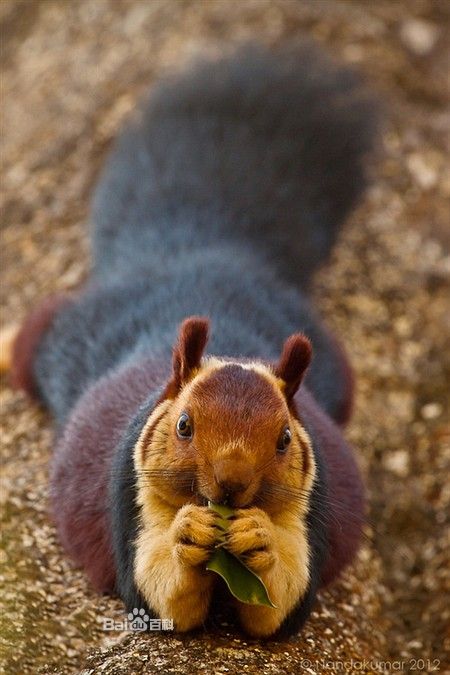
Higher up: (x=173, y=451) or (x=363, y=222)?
(x=173, y=451)

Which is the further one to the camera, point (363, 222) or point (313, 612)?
point (363, 222)

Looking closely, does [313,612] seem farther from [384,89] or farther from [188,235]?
[384,89]

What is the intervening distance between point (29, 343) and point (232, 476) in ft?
7.69

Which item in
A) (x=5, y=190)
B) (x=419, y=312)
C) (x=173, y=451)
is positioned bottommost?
(x=419, y=312)

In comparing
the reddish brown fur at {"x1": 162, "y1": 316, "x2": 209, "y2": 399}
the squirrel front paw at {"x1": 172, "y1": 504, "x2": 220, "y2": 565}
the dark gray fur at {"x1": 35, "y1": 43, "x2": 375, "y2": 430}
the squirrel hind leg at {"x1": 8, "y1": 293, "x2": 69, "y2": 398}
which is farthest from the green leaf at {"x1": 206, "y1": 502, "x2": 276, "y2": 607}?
the squirrel hind leg at {"x1": 8, "y1": 293, "x2": 69, "y2": 398}

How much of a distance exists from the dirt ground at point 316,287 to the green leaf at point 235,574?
0.78 feet

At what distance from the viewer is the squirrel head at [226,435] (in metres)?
3.13

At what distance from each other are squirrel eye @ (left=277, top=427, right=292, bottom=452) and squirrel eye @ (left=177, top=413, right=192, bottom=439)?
0.85ft

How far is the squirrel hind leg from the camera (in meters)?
5.18

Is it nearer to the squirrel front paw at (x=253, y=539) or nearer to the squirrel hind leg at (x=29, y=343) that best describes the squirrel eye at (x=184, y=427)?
the squirrel front paw at (x=253, y=539)

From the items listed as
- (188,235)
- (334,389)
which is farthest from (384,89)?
(334,389)

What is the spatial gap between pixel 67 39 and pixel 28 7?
0.62 meters

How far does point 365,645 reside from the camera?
160 inches

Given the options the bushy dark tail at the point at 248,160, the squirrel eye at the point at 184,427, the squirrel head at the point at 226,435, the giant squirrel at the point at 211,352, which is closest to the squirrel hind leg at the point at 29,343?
the giant squirrel at the point at 211,352
